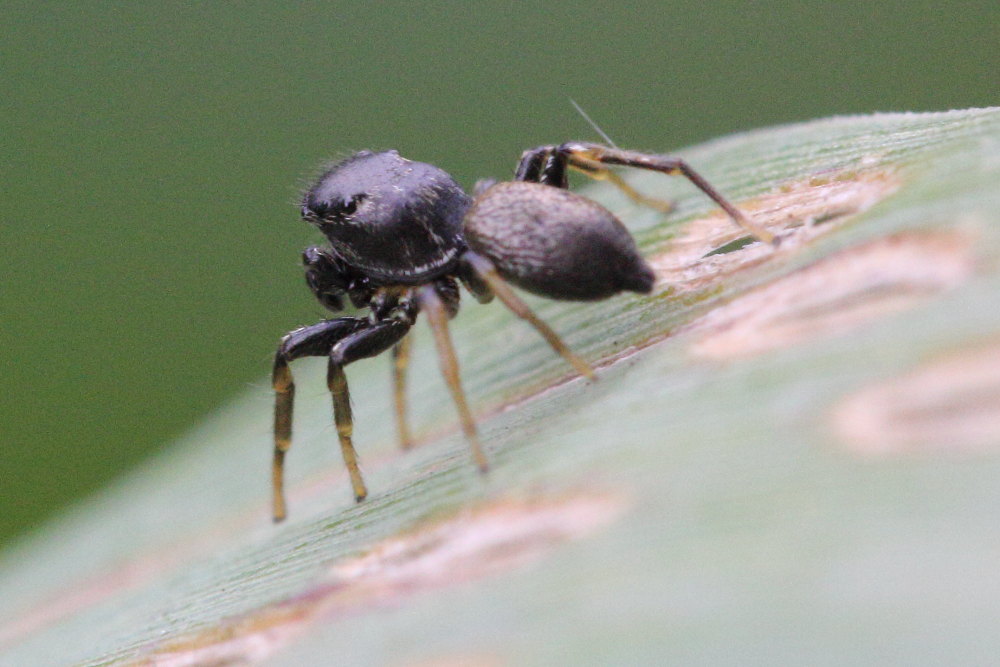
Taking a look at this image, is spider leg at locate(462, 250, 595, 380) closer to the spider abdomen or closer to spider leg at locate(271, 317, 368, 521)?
the spider abdomen

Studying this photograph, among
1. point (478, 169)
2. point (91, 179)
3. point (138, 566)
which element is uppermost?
point (91, 179)

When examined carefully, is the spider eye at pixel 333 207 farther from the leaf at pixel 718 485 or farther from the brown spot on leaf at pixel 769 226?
the brown spot on leaf at pixel 769 226

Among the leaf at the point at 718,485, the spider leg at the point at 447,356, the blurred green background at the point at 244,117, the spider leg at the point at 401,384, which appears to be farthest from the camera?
the blurred green background at the point at 244,117

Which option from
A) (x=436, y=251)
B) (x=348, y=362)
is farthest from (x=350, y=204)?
(x=348, y=362)

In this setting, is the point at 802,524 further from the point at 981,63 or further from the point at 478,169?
the point at 981,63

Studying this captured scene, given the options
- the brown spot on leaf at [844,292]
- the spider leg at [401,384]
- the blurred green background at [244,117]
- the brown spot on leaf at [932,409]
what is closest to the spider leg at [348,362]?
the spider leg at [401,384]

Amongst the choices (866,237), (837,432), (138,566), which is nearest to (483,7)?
(138,566)
